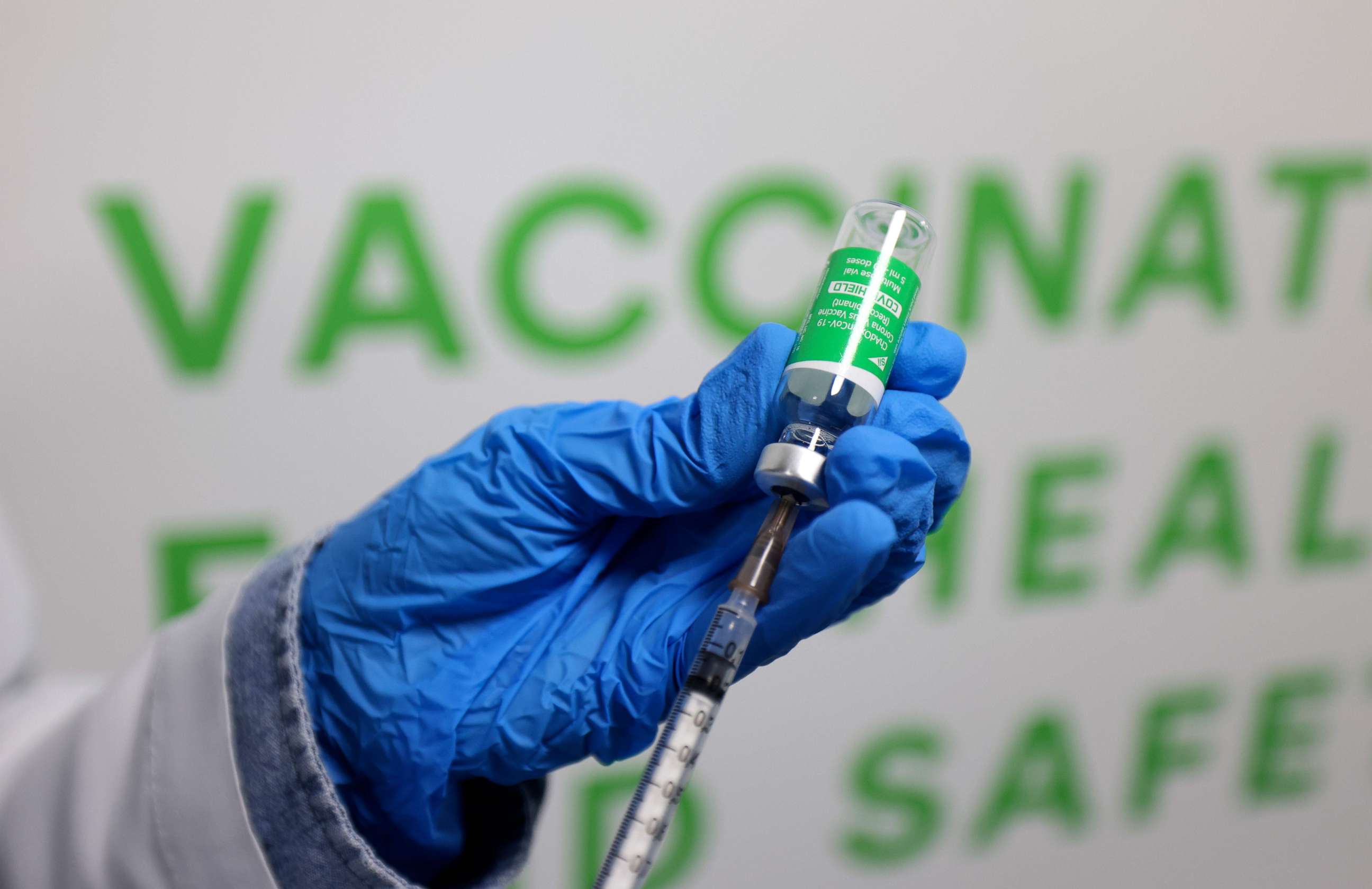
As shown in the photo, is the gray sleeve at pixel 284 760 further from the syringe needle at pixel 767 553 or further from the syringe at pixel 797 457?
the syringe needle at pixel 767 553

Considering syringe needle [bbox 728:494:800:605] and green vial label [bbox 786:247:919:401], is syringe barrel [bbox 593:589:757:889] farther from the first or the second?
green vial label [bbox 786:247:919:401]

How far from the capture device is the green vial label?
0.67 meters

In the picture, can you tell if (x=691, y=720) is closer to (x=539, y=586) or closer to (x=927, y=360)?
(x=539, y=586)

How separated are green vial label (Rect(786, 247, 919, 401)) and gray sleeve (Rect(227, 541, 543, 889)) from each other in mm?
429

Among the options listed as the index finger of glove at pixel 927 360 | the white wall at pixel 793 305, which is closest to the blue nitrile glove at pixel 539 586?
the index finger of glove at pixel 927 360

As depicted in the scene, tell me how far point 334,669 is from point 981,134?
989mm

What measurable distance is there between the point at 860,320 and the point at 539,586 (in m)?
0.34

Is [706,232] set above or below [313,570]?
above

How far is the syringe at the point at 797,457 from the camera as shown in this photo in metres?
0.66

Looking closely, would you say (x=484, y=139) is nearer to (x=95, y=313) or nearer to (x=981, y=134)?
(x=95, y=313)

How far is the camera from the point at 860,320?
667mm

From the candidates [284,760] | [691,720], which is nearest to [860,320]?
[691,720]

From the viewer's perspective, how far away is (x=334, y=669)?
78 centimetres

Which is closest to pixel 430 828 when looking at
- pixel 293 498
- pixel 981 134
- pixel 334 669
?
pixel 334 669
